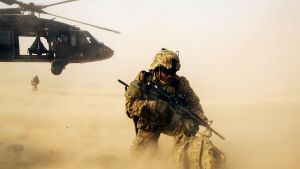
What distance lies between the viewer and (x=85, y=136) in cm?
1034

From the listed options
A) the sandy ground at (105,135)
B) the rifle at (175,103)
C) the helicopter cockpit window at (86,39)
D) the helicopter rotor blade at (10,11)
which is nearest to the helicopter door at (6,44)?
the helicopter rotor blade at (10,11)

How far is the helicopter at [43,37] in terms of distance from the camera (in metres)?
13.4

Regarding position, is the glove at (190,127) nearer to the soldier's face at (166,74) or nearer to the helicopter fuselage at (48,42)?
the soldier's face at (166,74)

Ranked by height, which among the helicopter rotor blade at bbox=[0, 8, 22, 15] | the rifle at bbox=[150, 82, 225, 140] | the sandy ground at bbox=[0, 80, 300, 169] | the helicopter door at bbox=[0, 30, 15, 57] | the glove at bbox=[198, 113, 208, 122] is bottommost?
the sandy ground at bbox=[0, 80, 300, 169]

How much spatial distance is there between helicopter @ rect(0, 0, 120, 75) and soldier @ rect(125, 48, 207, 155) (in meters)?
7.41

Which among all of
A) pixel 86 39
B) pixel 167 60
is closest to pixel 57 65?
pixel 86 39

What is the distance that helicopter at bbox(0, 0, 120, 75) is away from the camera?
1344 cm

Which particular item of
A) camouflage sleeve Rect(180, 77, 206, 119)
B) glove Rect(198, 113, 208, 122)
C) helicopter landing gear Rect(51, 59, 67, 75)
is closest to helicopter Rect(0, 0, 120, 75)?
helicopter landing gear Rect(51, 59, 67, 75)

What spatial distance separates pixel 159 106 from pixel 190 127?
0.51 metres

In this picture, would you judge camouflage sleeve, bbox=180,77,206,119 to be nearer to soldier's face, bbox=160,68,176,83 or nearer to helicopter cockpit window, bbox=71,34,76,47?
soldier's face, bbox=160,68,176,83

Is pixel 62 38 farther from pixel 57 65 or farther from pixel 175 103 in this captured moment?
pixel 175 103

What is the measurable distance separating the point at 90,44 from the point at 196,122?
32.8ft

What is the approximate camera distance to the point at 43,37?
14.2 metres

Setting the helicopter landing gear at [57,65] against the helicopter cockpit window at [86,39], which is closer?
the helicopter landing gear at [57,65]
